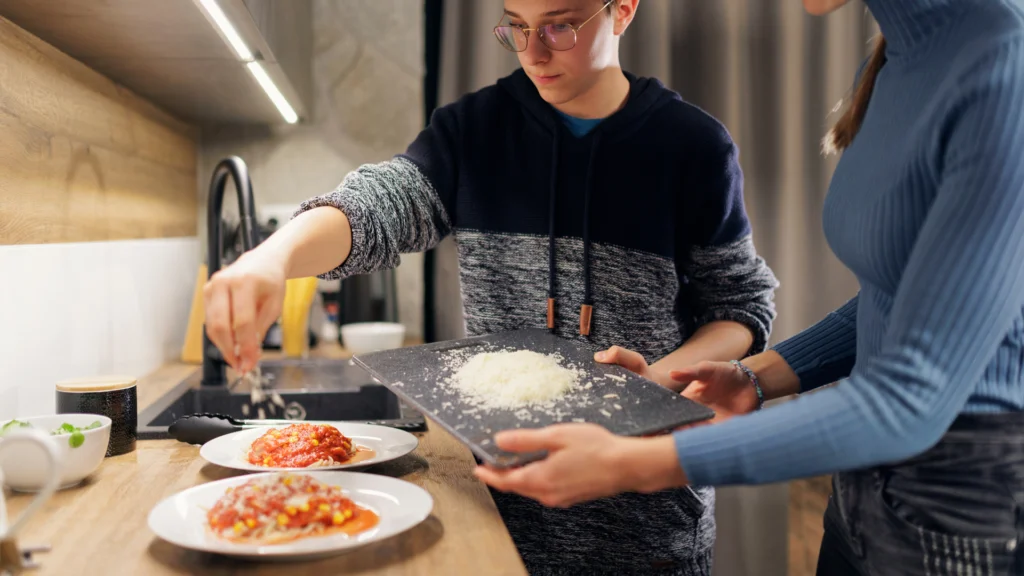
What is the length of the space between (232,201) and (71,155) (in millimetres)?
1139

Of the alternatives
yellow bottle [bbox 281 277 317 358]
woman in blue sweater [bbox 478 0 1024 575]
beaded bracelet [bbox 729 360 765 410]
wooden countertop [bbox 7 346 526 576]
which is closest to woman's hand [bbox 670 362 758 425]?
beaded bracelet [bbox 729 360 765 410]

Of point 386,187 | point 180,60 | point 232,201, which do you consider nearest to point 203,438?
point 386,187

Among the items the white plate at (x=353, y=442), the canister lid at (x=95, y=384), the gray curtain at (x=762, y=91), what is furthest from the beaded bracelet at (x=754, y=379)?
the gray curtain at (x=762, y=91)

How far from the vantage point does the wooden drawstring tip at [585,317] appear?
4.81 feet

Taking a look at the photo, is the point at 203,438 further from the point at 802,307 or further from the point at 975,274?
the point at 802,307

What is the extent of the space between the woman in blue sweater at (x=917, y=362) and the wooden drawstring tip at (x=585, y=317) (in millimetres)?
536

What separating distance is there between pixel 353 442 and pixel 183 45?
0.91 metres

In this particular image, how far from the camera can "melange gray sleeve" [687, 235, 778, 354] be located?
59.1 inches

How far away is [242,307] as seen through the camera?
3.08 ft

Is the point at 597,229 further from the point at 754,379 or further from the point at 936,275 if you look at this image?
the point at 936,275

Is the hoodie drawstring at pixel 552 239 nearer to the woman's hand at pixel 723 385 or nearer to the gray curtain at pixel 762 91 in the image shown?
the woman's hand at pixel 723 385

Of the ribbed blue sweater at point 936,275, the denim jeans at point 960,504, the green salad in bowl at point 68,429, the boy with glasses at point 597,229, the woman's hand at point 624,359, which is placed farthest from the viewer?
the boy with glasses at point 597,229

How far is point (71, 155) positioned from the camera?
163cm

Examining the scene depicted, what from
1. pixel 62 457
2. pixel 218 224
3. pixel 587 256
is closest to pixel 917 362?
pixel 587 256
